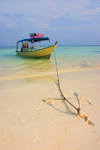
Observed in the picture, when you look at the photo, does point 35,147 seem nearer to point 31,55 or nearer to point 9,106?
point 9,106

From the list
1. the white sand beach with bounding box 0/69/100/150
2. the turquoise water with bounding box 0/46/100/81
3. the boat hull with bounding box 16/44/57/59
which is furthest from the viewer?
the boat hull with bounding box 16/44/57/59

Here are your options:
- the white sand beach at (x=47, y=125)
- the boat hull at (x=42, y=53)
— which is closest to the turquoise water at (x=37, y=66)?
the boat hull at (x=42, y=53)

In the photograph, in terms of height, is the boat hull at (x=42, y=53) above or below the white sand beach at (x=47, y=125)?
above

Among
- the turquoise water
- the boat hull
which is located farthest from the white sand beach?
the boat hull

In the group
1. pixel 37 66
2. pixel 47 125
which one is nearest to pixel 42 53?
pixel 37 66

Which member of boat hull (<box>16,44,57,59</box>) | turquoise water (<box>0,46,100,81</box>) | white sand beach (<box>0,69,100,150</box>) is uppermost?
boat hull (<box>16,44,57,59</box>)

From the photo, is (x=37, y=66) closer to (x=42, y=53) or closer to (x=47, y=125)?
(x=42, y=53)

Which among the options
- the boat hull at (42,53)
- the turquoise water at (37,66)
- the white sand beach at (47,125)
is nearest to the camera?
the white sand beach at (47,125)

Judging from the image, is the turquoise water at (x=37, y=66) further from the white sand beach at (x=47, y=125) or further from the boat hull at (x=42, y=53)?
the white sand beach at (x=47, y=125)

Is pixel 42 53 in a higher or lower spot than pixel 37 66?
higher

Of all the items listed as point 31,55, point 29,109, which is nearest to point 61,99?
point 29,109

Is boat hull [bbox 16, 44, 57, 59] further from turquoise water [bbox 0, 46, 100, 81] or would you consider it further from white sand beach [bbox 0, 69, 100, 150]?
white sand beach [bbox 0, 69, 100, 150]

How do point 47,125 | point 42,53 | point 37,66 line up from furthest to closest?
point 42,53 < point 37,66 < point 47,125

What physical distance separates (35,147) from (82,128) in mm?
816
